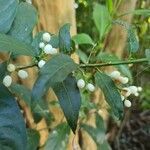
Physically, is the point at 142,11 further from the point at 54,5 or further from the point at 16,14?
the point at 54,5

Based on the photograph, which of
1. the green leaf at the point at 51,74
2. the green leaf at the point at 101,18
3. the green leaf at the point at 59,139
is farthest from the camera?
the green leaf at the point at 59,139

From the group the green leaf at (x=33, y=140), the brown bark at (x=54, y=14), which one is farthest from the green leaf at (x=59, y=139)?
the brown bark at (x=54, y=14)

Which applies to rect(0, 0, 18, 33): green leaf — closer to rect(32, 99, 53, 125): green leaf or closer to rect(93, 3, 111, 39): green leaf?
rect(93, 3, 111, 39): green leaf

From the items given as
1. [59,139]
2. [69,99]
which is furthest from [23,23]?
[59,139]

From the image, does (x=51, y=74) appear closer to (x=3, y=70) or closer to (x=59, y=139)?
(x=3, y=70)

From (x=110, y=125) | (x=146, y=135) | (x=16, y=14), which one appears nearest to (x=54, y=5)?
(x=16, y=14)

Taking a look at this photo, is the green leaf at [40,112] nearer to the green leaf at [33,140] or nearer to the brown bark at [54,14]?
the green leaf at [33,140]
